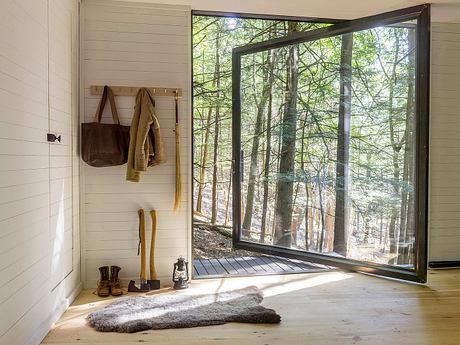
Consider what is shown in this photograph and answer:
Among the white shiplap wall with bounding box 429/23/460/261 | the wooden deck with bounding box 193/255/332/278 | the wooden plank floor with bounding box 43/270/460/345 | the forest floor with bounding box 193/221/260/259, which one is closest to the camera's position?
the wooden plank floor with bounding box 43/270/460/345

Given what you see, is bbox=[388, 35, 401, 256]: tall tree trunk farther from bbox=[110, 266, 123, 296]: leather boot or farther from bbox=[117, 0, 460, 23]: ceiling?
bbox=[110, 266, 123, 296]: leather boot

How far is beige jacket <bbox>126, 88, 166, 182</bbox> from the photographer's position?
9.77 feet

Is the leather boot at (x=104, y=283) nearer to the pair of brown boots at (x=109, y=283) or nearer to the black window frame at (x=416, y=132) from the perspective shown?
the pair of brown boots at (x=109, y=283)

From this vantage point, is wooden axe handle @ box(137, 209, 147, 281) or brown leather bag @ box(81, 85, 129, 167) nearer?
brown leather bag @ box(81, 85, 129, 167)

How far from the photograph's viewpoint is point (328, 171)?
3.50 metres

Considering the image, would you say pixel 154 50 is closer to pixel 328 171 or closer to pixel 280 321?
pixel 328 171

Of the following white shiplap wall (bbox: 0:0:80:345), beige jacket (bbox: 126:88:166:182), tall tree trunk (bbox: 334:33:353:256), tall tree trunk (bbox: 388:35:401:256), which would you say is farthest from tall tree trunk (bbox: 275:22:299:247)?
white shiplap wall (bbox: 0:0:80:345)

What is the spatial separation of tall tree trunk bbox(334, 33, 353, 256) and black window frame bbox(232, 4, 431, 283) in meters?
0.15

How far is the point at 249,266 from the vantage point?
371 cm

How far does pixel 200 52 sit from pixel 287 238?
2.06 metres

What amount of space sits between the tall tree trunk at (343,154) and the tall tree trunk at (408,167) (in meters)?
0.45

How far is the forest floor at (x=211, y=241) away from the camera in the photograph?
14.0 feet

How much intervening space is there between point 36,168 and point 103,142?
0.81 meters

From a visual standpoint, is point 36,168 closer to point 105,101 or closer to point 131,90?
point 105,101
